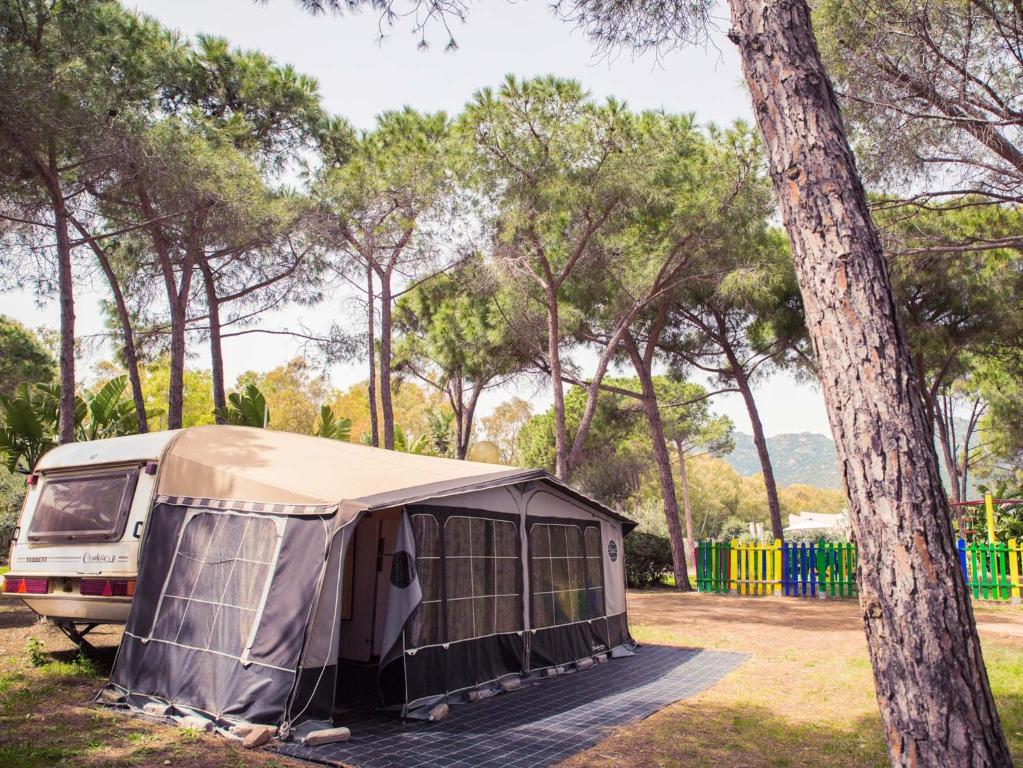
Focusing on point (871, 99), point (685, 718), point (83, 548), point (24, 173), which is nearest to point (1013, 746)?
point (685, 718)

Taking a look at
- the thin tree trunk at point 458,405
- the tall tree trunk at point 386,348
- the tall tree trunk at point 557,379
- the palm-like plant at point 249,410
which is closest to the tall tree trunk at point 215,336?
the palm-like plant at point 249,410

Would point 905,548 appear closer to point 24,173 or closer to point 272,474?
point 272,474

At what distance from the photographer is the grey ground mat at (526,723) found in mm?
4512

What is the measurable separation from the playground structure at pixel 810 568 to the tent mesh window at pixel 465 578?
902 centimetres

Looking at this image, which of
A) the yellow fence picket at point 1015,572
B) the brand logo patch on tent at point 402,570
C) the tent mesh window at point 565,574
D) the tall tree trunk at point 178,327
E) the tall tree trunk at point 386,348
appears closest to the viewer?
the brand logo patch on tent at point 402,570

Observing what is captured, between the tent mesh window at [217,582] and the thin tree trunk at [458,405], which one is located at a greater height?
the thin tree trunk at [458,405]

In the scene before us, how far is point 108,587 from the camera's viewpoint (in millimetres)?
5793

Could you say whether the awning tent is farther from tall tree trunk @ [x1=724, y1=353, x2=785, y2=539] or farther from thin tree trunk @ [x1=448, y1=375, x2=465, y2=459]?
thin tree trunk @ [x1=448, y1=375, x2=465, y2=459]

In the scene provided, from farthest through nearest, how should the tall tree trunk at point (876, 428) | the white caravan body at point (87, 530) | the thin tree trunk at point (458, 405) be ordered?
the thin tree trunk at point (458, 405)
the white caravan body at point (87, 530)
the tall tree trunk at point (876, 428)

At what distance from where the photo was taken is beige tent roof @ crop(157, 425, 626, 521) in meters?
5.40

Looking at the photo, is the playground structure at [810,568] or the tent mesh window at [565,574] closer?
the tent mesh window at [565,574]

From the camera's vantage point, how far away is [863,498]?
9.48 ft

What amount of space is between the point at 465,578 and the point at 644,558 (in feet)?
33.2

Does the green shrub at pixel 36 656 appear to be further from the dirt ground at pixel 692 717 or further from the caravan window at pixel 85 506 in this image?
the caravan window at pixel 85 506
